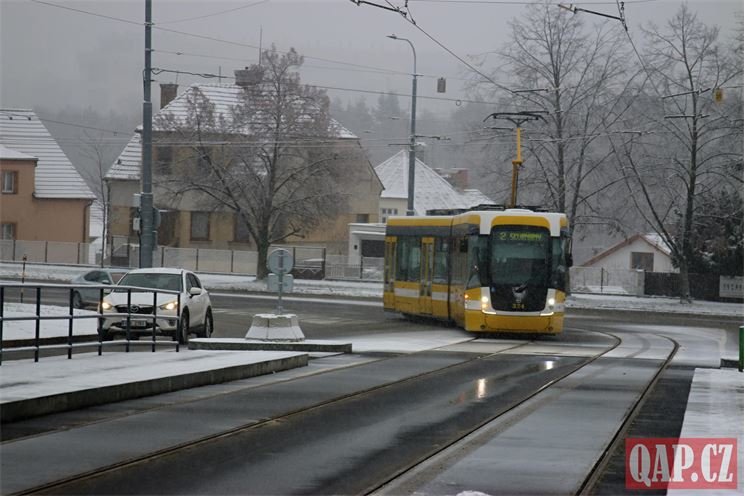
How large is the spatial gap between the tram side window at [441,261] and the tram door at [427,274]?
0.85ft

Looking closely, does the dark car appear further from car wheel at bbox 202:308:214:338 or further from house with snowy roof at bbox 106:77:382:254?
house with snowy roof at bbox 106:77:382:254

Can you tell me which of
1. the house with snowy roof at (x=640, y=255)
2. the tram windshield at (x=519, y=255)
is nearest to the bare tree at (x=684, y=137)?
the tram windshield at (x=519, y=255)

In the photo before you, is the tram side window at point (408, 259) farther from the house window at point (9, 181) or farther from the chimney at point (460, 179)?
the chimney at point (460, 179)

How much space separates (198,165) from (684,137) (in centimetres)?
2292

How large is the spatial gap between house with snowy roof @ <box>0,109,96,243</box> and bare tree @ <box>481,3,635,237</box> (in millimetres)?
30308

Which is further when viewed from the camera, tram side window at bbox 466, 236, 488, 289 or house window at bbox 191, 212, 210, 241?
house window at bbox 191, 212, 210, 241

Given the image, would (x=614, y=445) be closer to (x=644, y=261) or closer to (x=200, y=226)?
(x=200, y=226)

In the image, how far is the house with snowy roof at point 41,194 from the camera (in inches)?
2876

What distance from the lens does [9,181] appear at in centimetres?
7106

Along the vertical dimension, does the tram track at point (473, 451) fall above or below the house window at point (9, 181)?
below

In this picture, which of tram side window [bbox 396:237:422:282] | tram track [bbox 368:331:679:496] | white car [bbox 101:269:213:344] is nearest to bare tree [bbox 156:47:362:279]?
tram side window [bbox 396:237:422:282]

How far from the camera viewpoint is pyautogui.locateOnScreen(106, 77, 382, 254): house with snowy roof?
60.7m

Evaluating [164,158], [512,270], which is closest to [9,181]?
[164,158]

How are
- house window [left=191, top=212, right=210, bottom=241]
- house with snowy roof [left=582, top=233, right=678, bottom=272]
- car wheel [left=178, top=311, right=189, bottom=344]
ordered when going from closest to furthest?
1. car wheel [left=178, top=311, right=189, bottom=344]
2. house window [left=191, top=212, right=210, bottom=241]
3. house with snowy roof [left=582, top=233, right=678, bottom=272]
